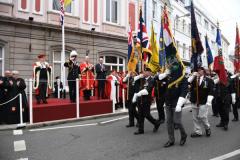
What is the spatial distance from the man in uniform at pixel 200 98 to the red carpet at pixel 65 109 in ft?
15.9

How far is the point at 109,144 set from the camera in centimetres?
732

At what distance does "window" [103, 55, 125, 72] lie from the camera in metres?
22.6

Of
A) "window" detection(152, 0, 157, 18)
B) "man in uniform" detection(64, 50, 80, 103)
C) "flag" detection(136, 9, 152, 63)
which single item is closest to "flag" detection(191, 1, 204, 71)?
"flag" detection(136, 9, 152, 63)

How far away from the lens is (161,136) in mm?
8172

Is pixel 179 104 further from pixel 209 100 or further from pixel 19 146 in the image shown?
pixel 19 146

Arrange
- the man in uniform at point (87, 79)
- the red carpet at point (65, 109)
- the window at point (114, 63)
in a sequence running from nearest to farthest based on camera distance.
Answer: the red carpet at point (65, 109) → the man in uniform at point (87, 79) → the window at point (114, 63)

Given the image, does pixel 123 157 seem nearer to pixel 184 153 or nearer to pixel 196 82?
pixel 184 153

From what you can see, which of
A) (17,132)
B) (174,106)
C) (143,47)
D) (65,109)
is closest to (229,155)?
(174,106)

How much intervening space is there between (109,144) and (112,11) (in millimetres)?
17513

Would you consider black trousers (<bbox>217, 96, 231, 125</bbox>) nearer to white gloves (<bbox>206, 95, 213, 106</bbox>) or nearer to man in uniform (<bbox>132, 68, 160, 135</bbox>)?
white gloves (<bbox>206, 95, 213, 106</bbox>)

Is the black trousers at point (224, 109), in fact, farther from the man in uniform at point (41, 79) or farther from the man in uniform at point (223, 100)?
the man in uniform at point (41, 79)

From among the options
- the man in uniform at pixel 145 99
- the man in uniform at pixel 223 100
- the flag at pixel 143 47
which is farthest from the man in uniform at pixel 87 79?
the man in uniform at pixel 223 100

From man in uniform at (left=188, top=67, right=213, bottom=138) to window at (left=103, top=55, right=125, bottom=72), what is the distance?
1433cm

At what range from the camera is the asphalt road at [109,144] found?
20.7ft
